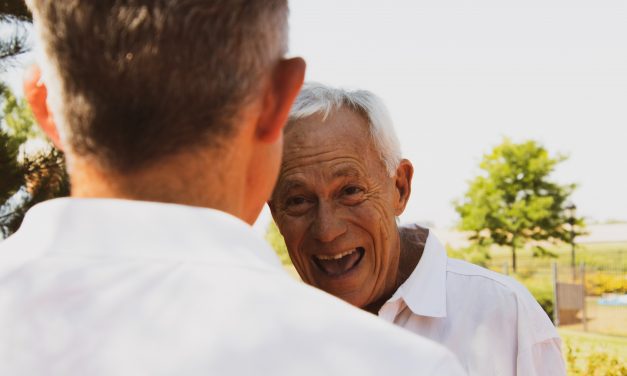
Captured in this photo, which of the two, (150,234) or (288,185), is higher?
(150,234)

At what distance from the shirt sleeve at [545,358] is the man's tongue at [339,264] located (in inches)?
28.7

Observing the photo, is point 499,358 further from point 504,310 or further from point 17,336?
point 17,336

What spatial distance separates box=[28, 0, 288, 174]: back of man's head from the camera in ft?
3.26

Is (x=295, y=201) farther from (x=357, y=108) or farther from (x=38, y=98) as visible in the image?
(x=38, y=98)

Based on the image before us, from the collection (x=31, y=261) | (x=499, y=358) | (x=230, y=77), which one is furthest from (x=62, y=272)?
(x=499, y=358)

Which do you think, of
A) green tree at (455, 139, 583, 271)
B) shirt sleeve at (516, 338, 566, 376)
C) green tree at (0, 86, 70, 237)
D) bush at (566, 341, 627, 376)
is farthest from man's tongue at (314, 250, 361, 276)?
green tree at (455, 139, 583, 271)

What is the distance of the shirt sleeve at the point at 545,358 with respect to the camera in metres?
2.58

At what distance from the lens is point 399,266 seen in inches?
121

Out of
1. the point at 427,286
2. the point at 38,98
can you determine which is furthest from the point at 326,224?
the point at 38,98

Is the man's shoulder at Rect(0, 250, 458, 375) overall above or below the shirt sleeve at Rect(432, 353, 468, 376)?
above

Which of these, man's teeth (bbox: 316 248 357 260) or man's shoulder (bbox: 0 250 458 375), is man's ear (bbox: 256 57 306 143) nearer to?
man's shoulder (bbox: 0 250 458 375)

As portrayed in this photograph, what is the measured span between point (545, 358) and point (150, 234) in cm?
203

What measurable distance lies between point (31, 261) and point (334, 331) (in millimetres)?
432

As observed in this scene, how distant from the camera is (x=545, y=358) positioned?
2.62 meters
